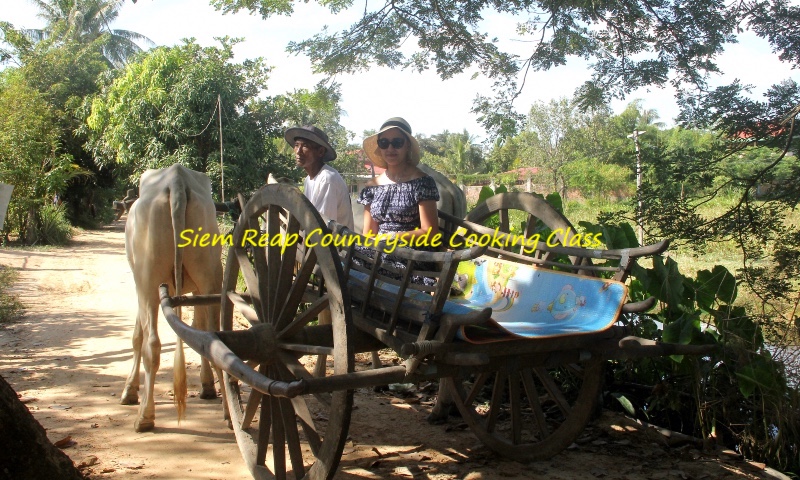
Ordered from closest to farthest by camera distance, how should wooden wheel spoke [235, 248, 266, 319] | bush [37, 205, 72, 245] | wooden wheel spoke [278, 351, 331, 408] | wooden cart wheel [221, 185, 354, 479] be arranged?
wooden cart wheel [221, 185, 354, 479] → wooden wheel spoke [278, 351, 331, 408] → wooden wheel spoke [235, 248, 266, 319] → bush [37, 205, 72, 245]

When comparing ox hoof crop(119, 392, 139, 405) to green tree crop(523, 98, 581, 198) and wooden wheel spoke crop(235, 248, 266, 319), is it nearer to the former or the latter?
wooden wheel spoke crop(235, 248, 266, 319)

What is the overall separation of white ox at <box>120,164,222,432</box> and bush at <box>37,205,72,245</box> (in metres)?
12.9

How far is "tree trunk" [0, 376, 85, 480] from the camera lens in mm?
2227

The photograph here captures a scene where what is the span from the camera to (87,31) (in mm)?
27781

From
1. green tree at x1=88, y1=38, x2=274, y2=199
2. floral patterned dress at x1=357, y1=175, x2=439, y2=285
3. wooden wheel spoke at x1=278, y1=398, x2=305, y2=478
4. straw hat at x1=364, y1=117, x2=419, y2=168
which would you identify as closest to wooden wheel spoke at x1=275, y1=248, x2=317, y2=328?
wooden wheel spoke at x1=278, y1=398, x2=305, y2=478

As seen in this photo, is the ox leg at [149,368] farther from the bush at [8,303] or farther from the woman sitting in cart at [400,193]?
the bush at [8,303]

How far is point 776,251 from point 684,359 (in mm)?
1477

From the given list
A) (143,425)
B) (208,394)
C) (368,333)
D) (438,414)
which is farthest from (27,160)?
(368,333)

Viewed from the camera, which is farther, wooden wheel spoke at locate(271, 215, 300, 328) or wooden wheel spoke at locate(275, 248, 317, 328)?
wooden wheel spoke at locate(271, 215, 300, 328)

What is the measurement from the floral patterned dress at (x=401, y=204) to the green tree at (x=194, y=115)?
11.3 metres

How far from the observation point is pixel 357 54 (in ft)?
22.2

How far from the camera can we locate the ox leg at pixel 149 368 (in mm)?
3828

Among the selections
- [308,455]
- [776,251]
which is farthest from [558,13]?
[308,455]

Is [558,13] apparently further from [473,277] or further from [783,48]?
[473,277]
